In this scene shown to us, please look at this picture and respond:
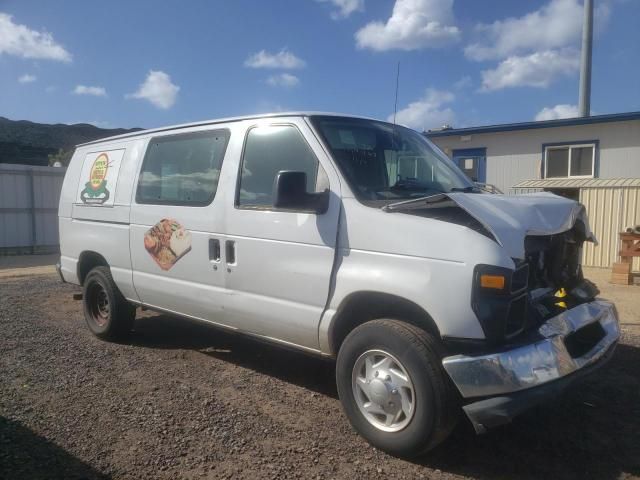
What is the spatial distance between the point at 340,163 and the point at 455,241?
1.11 metres

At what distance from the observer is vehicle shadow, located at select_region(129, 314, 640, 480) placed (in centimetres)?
319

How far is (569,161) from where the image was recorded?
46.7 ft

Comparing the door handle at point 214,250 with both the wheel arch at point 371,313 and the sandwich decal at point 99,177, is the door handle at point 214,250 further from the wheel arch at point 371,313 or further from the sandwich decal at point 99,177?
the sandwich decal at point 99,177

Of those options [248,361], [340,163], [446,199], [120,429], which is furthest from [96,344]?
[446,199]

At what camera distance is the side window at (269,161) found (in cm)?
391

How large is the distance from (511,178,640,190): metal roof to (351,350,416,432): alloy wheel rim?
33.3ft

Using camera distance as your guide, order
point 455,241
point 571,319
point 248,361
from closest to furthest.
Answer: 1. point 455,241
2. point 571,319
3. point 248,361

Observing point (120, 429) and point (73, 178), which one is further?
point (73, 178)

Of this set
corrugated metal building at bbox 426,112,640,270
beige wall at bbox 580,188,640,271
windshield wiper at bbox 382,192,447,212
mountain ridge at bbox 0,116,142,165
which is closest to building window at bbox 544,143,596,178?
corrugated metal building at bbox 426,112,640,270

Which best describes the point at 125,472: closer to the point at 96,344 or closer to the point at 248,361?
the point at 248,361

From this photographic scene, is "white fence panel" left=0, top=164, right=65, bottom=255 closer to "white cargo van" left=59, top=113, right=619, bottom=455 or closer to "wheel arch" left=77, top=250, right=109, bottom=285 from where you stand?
"wheel arch" left=77, top=250, right=109, bottom=285

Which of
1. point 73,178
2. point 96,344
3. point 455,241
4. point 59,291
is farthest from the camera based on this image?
point 59,291

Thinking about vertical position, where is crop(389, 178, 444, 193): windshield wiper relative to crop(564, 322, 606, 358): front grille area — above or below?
above

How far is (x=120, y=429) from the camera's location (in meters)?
3.66
